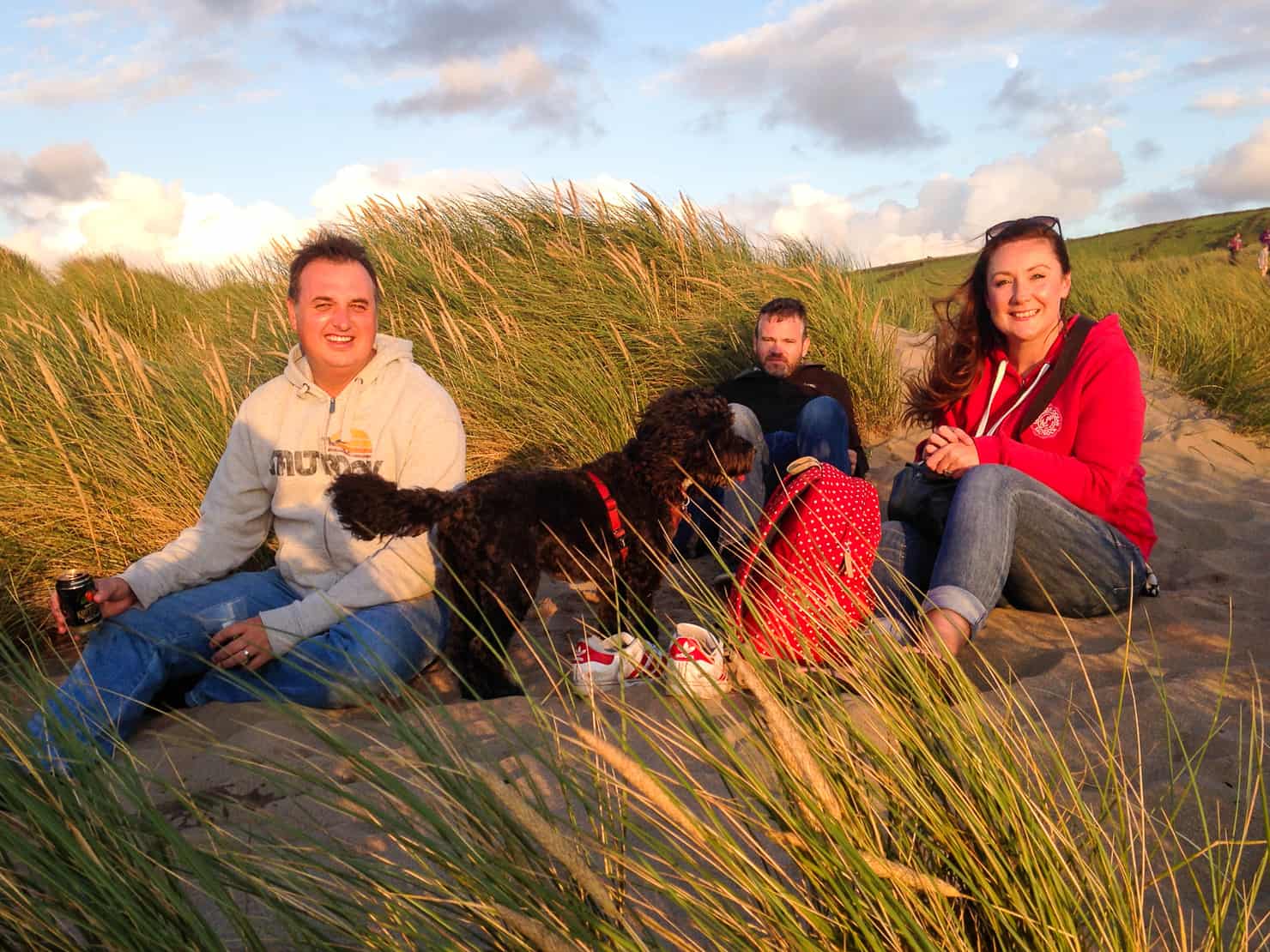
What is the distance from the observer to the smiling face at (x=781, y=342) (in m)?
5.62

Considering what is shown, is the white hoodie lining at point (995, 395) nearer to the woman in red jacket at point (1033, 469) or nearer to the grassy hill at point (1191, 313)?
the woman in red jacket at point (1033, 469)

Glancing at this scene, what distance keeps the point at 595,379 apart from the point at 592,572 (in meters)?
2.67

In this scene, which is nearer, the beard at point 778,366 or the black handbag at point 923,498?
the black handbag at point 923,498

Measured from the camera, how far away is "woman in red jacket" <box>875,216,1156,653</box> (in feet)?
10.8

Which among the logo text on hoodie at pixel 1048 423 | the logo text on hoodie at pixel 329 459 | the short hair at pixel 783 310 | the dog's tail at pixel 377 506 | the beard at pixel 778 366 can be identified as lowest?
the logo text on hoodie at pixel 1048 423

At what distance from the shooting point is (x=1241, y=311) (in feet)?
28.3

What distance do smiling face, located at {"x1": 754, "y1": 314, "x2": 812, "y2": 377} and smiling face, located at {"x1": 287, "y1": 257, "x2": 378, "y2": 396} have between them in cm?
273

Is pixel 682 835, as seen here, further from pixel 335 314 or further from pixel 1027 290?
pixel 1027 290

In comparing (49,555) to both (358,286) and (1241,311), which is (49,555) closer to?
(358,286)

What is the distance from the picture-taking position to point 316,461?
3.78 metres

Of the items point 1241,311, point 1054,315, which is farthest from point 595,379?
point 1241,311

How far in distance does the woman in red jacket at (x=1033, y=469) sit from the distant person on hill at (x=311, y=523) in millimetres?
1945

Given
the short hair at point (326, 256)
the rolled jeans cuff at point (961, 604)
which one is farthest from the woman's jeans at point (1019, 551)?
the short hair at point (326, 256)

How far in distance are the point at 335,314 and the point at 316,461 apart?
63 centimetres
